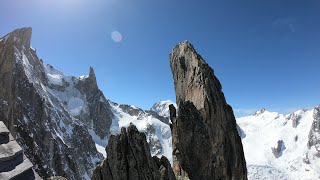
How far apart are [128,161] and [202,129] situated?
9394 millimetres

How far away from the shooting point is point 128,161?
1961cm

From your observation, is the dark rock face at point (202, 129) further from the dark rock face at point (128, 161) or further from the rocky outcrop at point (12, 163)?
the rocky outcrop at point (12, 163)

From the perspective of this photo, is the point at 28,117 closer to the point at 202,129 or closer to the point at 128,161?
the point at 202,129

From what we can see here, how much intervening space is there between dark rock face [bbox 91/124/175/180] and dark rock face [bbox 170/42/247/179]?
633cm

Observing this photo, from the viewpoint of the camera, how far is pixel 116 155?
1958 cm

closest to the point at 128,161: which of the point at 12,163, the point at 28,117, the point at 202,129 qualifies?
the point at 202,129

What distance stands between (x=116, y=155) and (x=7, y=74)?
94471 mm

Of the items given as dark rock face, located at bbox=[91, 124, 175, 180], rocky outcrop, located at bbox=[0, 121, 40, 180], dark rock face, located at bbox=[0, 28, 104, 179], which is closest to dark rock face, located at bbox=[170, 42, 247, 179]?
dark rock face, located at bbox=[91, 124, 175, 180]

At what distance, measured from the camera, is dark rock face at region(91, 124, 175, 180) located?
19.4m

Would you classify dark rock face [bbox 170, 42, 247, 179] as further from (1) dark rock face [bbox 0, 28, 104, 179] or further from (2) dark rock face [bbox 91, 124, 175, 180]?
(1) dark rock face [bbox 0, 28, 104, 179]

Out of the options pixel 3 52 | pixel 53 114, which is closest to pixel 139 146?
pixel 3 52

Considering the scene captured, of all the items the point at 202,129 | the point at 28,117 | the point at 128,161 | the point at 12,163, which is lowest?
the point at 12,163

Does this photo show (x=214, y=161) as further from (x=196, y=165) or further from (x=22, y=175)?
(x=22, y=175)

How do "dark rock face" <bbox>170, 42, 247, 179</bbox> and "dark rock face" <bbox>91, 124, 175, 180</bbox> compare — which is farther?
"dark rock face" <bbox>170, 42, 247, 179</bbox>
